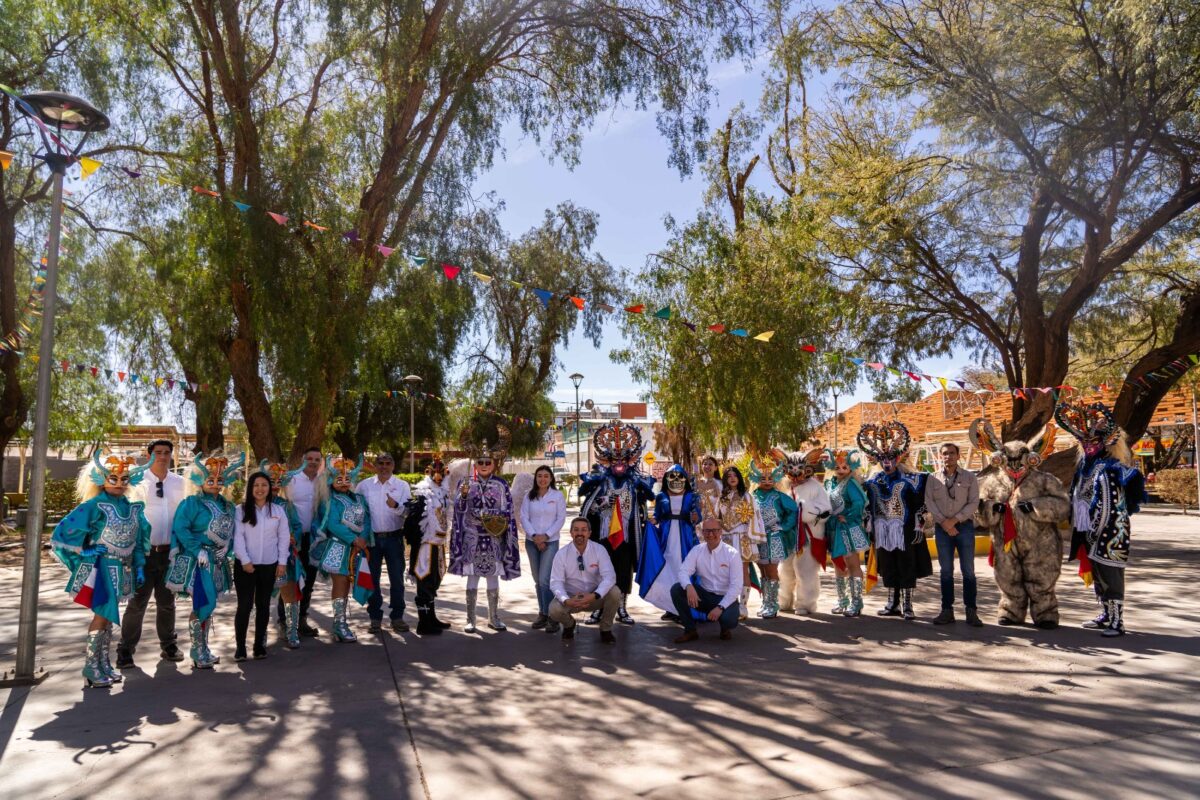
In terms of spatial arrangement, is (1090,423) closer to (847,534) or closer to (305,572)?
(847,534)

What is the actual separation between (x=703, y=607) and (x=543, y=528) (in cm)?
173

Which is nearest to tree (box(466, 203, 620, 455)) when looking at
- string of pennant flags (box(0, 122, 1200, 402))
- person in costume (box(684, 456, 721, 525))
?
string of pennant flags (box(0, 122, 1200, 402))

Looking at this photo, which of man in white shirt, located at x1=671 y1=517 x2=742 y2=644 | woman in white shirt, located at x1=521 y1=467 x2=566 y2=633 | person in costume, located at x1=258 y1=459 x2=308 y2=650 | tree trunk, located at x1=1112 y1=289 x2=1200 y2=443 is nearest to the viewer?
person in costume, located at x1=258 y1=459 x2=308 y2=650

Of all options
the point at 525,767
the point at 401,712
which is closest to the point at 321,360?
the point at 401,712

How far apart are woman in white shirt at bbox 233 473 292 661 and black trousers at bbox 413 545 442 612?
1.45 metres

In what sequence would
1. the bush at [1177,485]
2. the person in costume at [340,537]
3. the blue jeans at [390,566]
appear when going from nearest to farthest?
1. the person in costume at [340,537]
2. the blue jeans at [390,566]
3. the bush at [1177,485]

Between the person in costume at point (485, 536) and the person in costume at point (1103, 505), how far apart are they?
205 inches

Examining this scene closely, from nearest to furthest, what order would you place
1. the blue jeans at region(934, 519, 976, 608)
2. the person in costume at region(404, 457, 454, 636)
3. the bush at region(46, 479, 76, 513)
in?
1. the blue jeans at region(934, 519, 976, 608)
2. the person in costume at region(404, 457, 454, 636)
3. the bush at region(46, 479, 76, 513)

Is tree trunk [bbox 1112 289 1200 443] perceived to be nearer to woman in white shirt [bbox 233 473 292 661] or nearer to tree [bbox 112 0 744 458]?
tree [bbox 112 0 744 458]

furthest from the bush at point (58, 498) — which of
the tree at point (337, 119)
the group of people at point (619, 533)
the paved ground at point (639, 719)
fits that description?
the group of people at point (619, 533)

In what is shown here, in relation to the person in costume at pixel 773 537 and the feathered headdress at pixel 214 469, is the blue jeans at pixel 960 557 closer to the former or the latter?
the person in costume at pixel 773 537

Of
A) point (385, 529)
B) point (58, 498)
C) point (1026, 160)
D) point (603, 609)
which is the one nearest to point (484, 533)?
point (385, 529)

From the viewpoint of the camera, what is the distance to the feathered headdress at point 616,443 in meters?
8.71

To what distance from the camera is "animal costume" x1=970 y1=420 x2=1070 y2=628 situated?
775 centimetres
